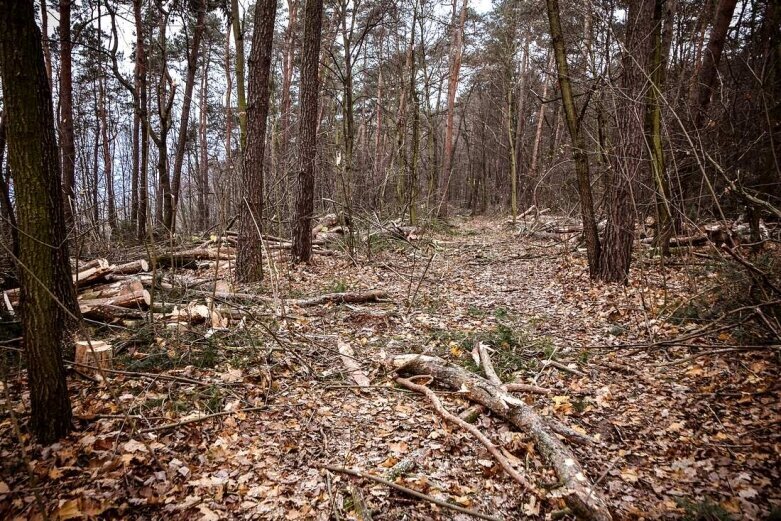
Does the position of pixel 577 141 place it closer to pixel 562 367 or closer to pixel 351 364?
pixel 562 367

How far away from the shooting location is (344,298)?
6535 millimetres

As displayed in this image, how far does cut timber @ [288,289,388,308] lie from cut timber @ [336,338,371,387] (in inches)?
55.9

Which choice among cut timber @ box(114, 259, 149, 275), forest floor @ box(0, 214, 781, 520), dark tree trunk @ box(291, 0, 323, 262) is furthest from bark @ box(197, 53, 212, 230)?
forest floor @ box(0, 214, 781, 520)

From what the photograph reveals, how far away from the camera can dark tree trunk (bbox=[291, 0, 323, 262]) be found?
8148mm

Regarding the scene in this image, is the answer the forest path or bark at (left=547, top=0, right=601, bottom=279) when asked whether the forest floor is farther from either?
bark at (left=547, top=0, right=601, bottom=279)

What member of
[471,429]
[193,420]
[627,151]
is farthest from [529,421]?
[627,151]

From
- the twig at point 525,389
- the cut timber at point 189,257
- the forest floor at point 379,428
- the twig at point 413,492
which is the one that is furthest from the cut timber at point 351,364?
the cut timber at point 189,257

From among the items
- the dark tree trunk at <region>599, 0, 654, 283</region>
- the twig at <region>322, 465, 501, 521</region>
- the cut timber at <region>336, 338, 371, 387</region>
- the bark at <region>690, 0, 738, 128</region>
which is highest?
the bark at <region>690, 0, 738, 128</region>

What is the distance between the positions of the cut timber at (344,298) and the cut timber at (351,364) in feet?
4.66

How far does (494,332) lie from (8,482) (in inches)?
181

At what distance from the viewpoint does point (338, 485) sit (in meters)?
2.72

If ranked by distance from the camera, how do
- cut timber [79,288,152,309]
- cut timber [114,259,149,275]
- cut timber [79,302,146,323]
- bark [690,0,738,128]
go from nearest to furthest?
cut timber [79,302,146,323]
cut timber [79,288,152,309]
cut timber [114,259,149,275]
bark [690,0,738,128]

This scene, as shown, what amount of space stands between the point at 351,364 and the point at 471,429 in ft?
5.64

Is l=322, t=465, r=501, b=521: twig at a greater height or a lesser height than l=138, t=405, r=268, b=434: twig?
lesser
